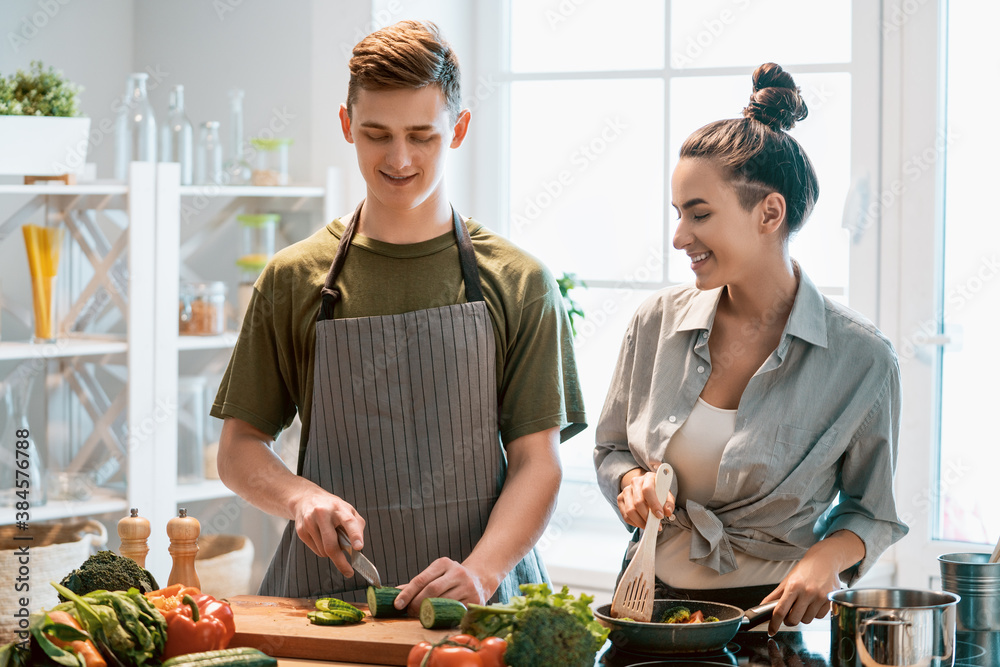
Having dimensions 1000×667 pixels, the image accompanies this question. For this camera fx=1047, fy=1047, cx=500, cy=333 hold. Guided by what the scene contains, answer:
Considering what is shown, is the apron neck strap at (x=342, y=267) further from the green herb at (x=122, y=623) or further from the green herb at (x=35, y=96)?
the green herb at (x=35, y=96)

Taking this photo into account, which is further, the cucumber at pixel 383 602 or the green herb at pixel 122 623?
the cucumber at pixel 383 602

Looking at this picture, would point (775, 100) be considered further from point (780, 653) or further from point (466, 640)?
point (466, 640)

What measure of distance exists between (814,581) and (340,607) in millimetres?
647

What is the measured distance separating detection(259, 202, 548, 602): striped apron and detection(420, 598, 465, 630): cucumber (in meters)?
0.27

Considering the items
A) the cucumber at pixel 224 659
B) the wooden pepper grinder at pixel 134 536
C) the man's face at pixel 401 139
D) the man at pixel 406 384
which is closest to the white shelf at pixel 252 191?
the man at pixel 406 384

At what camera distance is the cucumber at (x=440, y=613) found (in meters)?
1.36

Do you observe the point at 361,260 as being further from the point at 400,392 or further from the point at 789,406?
the point at 789,406

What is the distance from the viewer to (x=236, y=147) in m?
3.13

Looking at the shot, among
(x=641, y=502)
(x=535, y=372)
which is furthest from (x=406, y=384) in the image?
(x=641, y=502)

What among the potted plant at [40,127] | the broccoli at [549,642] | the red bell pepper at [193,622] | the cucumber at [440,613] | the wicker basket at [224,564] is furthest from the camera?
the wicker basket at [224,564]

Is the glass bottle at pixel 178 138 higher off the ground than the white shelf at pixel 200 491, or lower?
higher

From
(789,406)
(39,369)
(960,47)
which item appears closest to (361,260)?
(789,406)

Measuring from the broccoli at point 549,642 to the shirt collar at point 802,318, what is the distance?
2.08 ft

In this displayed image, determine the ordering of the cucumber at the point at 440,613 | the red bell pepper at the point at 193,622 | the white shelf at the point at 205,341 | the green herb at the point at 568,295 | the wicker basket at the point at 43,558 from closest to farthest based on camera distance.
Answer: the red bell pepper at the point at 193,622 → the cucumber at the point at 440,613 → the wicker basket at the point at 43,558 → the white shelf at the point at 205,341 → the green herb at the point at 568,295
